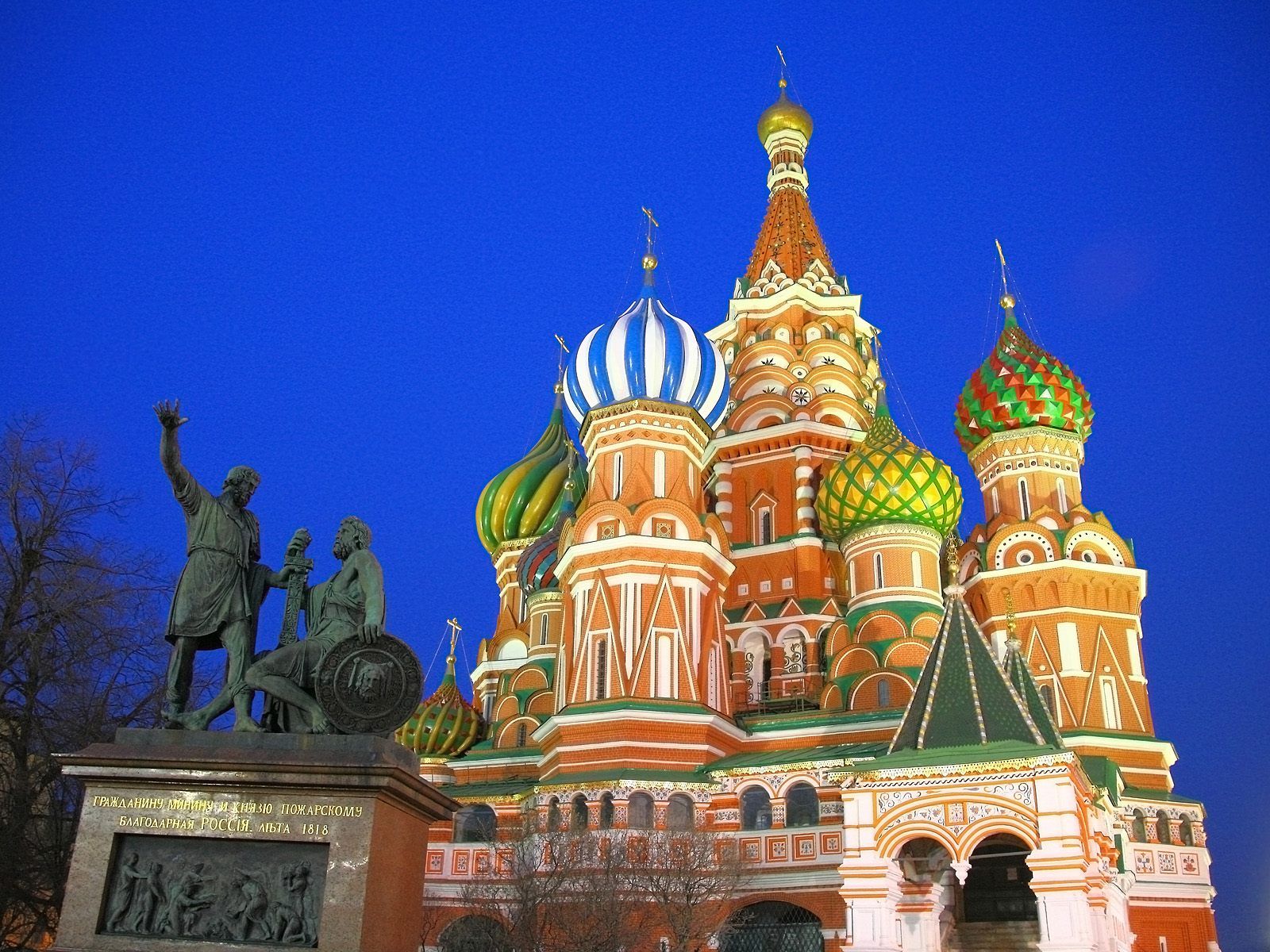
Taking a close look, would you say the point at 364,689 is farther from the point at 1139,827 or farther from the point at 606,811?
the point at 1139,827

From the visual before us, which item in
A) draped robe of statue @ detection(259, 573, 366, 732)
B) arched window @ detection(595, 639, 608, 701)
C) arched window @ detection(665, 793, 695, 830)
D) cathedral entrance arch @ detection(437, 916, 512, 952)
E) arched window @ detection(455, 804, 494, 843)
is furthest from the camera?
arched window @ detection(455, 804, 494, 843)

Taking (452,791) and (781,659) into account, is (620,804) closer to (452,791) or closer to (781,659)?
(452,791)

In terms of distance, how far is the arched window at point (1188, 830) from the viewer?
2852 cm

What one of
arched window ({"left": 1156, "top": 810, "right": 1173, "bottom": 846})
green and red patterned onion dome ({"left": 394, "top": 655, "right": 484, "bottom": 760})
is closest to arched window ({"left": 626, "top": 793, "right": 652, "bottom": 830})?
green and red patterned onion dome ({"left": 394, "top": 655, "right": 484, "bottom": 760})

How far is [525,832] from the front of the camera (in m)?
24.4

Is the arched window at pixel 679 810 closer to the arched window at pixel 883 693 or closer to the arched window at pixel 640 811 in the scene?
the arched window at pixel 640 811

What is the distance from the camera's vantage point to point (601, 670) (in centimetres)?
2784

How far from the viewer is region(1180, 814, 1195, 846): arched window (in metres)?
28.5

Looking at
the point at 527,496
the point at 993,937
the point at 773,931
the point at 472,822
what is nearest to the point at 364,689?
the point at 993,937

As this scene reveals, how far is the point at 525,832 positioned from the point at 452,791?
4779 mm

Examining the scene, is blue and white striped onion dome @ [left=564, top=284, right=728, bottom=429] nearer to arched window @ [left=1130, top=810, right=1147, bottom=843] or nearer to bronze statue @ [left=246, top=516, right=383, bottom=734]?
arched window @ [left=1130, top=810, right=1147, bottom=843]

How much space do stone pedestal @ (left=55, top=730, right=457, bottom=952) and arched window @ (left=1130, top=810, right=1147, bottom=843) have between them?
23367mm

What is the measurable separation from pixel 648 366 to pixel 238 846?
76.3 ft

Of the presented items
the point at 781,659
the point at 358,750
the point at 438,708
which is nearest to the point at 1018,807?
the point at 358,750
